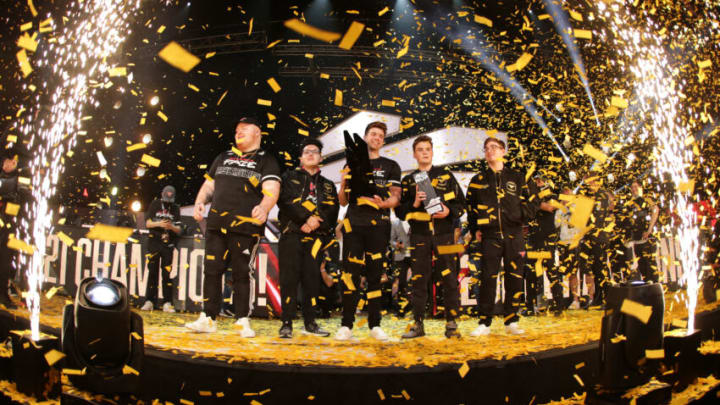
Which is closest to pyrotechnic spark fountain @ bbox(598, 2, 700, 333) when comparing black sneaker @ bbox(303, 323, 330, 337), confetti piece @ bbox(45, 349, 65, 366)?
black sneaker @ bbox(303, 323, 330, 337)

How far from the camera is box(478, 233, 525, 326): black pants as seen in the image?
420 centimetres

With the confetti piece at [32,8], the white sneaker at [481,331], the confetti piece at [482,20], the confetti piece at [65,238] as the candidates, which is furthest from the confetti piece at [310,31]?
the white sneaker at [481,331]

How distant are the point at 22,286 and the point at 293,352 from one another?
17.7 ft

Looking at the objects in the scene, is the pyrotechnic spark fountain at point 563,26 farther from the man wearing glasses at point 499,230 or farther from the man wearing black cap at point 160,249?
the man wearing black cap at point 160,249

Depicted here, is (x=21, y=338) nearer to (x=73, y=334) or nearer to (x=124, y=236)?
(x=73, y=334)

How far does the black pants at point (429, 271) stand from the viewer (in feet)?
13.5

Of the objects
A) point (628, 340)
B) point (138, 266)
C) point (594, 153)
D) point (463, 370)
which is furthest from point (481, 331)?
point (594, 153)

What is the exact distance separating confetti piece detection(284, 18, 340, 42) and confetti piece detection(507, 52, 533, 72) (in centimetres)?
404

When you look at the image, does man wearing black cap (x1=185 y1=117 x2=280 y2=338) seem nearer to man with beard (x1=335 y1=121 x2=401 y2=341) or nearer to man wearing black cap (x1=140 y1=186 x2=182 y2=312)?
man with beard (x1=335 y1=121 x2=401 y2=341)

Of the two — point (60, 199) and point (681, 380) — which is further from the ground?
point (60, 199)

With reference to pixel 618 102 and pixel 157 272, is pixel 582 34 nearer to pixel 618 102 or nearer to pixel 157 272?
pixel 618 102

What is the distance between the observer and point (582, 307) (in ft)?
21.4

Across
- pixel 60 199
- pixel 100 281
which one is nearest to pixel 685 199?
pixel 100 281

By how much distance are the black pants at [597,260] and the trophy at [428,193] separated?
3.54 metres
